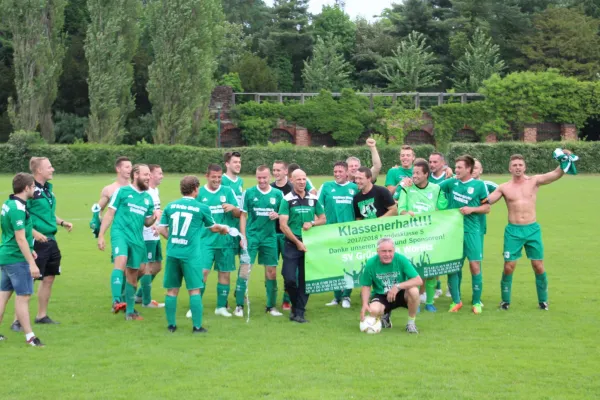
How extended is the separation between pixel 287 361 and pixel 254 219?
10.7 feet

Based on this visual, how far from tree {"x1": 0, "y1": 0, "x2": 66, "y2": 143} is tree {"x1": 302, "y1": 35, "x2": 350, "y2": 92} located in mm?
23121

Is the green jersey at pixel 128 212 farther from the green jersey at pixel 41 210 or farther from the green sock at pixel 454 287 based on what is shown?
the green sock at pixel 454 287

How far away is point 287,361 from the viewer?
27.7 ft

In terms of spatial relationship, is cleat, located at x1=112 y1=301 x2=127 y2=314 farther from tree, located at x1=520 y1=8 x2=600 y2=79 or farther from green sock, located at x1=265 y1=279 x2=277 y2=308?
tree, located at x1=520 y1=8 x2=600 y2=79

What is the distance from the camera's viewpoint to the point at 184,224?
9.77 m

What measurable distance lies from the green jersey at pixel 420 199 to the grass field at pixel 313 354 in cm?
152

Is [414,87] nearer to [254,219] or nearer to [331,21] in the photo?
[331,21]

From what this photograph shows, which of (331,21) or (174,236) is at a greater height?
(331,21)

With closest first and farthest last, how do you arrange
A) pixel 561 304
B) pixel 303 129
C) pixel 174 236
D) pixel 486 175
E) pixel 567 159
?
1. pixel 174 236
2. pixel 567 159
3. pixel 561 304
4. pixel 486 175
5. pixel 303 129

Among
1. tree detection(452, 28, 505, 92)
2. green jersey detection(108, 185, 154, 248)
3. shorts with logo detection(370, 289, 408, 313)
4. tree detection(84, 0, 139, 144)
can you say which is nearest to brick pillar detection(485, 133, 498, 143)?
tree detection(452, 28, 505, 92)

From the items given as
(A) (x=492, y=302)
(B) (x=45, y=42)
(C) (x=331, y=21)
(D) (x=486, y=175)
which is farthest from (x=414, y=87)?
(A) (x=492, y=302)

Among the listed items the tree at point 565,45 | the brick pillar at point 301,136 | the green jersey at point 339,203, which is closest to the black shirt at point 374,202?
the green jersey at point 339,203

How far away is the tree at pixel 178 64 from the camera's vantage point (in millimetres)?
54000

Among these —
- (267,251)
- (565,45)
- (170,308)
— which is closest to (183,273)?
(170,308)
